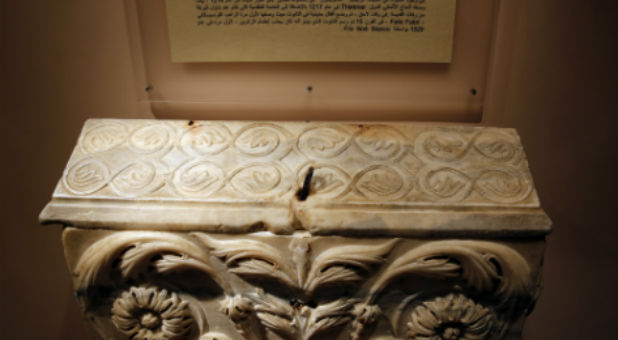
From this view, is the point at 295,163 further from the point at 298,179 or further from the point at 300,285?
the point at 300,285

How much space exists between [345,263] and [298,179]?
297mm

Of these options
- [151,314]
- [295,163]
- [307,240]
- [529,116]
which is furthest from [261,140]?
[529,116]

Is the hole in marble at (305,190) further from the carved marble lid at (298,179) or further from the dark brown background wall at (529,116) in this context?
the dark brown background wall at (529,116)

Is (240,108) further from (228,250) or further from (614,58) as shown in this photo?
(614,58)

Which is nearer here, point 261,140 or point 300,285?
point 300,285

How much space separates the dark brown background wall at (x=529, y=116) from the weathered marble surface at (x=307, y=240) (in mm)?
357

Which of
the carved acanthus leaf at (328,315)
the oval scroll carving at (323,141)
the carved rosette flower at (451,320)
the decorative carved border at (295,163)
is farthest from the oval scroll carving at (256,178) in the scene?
the carved rosette flower at (451,320)

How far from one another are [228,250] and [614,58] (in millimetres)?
1536

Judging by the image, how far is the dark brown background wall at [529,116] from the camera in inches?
54.1

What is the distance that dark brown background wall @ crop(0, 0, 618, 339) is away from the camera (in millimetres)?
1374

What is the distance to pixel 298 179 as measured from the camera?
1170 millimetres

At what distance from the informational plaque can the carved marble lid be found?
0.27 m

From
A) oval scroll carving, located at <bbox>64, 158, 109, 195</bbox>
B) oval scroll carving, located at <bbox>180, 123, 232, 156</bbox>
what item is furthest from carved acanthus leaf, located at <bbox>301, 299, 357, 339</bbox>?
oval scroll carving, located at <bbox>64, 158, 109, 195</bbox>

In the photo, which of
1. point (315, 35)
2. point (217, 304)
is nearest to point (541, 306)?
point (217, 304)
